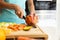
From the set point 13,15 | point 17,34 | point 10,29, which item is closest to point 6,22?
point 13,15

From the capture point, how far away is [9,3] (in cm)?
111

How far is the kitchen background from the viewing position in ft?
3.80

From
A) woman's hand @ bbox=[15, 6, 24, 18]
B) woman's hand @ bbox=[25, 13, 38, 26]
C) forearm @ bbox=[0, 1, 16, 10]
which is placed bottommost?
woman's hand @ bbox=[25, 13, 38, 26]

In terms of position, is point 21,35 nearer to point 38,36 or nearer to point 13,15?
point 38,36

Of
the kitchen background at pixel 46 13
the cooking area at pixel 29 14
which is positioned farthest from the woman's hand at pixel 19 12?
the kitchen background at pixel 46 13

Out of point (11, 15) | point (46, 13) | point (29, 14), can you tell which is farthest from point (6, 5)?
point (46, 13)

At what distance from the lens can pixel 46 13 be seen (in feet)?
A: 3.83

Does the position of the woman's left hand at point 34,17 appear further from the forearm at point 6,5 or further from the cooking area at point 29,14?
the forearm at point 6,5

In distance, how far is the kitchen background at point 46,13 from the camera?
116 centimetres

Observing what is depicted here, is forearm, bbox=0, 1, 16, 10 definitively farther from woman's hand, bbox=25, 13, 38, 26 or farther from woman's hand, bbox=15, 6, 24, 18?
woman's hand, bbox=25, 13, 38, 26

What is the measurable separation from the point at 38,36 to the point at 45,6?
375 millimetres

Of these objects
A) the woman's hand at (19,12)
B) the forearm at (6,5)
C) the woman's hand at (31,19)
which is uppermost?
the forearm at (6,5)

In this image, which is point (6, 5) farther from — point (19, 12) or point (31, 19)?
point (31, 19)

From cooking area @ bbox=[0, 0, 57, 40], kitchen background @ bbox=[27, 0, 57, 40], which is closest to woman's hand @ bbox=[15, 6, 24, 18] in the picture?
cooking area @ bbox=[0, 0, 57, 40]
